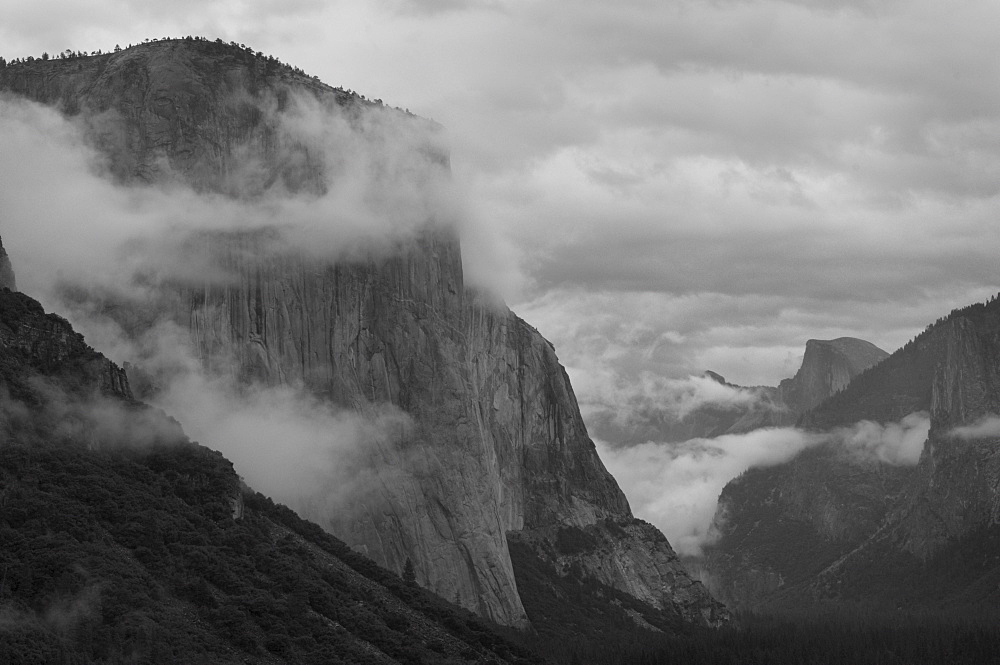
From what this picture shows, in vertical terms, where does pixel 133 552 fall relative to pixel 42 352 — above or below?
below

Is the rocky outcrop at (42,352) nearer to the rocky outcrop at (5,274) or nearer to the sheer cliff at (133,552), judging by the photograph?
A: the sheer cliff at (133,552)

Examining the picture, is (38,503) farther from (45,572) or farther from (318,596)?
(318,596)

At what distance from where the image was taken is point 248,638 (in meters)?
161

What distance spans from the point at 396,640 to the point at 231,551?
66.4ft

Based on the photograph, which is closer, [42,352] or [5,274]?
[42,352]

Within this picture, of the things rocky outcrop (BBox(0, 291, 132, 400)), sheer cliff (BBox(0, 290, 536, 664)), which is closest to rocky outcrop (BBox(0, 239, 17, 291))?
rocky outcrop (BBox(0, 291, 132, 400))

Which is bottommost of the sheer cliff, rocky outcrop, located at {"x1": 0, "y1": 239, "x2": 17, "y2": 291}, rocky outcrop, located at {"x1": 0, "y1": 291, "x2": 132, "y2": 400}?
the sheer cliff

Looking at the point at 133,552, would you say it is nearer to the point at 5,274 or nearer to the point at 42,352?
the point at 42,352

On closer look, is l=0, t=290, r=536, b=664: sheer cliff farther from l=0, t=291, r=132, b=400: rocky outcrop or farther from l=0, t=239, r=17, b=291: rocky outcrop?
l=0, t=239, r=17, b=291: rocky outcrop

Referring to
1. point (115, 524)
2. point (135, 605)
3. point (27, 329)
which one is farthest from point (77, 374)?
point (135, 605)

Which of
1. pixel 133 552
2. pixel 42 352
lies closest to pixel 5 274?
pixel 42 352

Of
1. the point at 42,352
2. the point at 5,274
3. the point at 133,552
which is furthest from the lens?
the point at 5,274

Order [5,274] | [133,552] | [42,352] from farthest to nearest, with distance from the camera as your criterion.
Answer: [5,274]
[42,352]
[133,552]

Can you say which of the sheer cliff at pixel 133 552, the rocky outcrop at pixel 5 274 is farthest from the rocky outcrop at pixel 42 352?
the rocky outcrop at pixel 5 274
